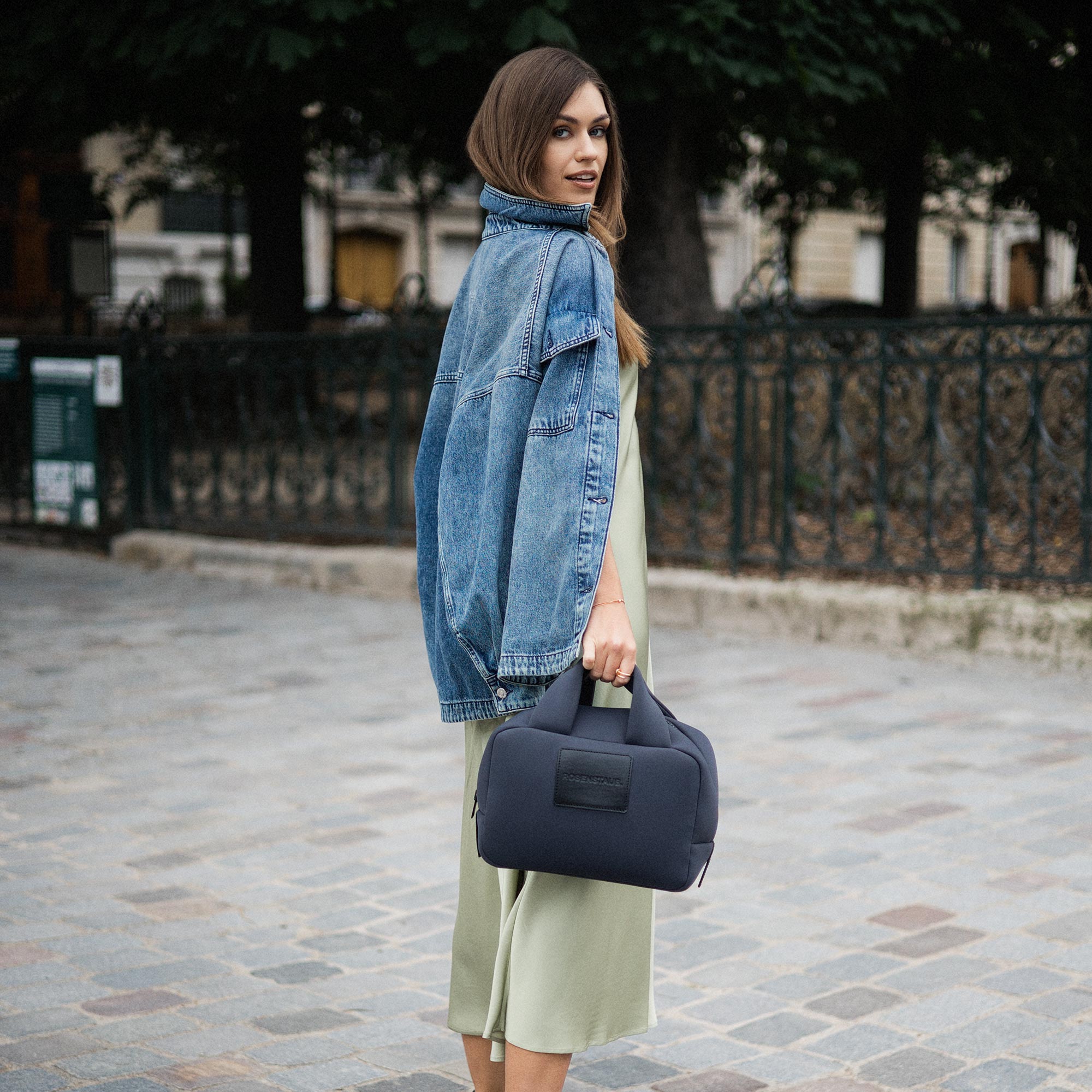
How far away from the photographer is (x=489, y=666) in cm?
249

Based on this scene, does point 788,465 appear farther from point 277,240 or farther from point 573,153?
point 277,240

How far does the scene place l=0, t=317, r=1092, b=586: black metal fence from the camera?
7.54 m

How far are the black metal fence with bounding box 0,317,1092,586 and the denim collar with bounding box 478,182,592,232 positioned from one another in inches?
202

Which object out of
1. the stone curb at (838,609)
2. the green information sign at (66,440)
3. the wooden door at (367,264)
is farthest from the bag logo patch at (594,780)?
the wooden door at (367,264)

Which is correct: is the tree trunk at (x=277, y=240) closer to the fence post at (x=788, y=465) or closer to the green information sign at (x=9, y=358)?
the green information sign at (x=9, y=358)

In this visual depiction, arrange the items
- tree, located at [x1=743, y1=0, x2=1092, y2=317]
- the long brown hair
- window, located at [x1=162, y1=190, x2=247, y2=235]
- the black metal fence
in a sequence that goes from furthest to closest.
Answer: window, located at [x1=162, y1=190, x2=247, y2=235] → tree, located at [x1=743, y1=0, x2=1092, y2=317] → the black metal fence → the long brown hair

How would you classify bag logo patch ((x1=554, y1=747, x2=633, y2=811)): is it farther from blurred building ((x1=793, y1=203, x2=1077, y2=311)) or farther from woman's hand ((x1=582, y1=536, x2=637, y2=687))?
blurred building ((x1=793, y1=203, x2=1077, y2=311))

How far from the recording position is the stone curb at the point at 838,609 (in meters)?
7.02

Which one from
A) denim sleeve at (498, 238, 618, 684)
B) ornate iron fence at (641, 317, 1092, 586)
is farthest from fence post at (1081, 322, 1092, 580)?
denim sleeve at (498, 238, 618, 684)

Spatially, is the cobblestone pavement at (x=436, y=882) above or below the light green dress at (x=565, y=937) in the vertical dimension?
below

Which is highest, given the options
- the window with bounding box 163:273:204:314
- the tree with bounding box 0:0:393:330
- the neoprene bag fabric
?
the window with bounding box 163:273:204:314

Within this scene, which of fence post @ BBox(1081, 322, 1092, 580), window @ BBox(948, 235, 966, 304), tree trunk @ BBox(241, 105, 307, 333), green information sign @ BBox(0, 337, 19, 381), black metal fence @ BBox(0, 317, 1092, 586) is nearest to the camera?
fence post @ BBox(1081, 322, 1092, 580)

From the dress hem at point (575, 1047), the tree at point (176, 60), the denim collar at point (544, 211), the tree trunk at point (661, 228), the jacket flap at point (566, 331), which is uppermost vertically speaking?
the tree at point (176, 60)

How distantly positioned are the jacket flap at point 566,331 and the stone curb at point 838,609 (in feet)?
15.8
